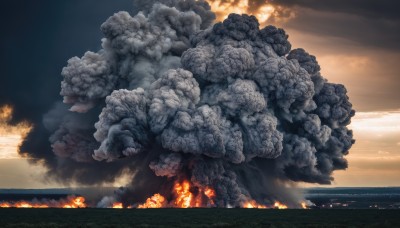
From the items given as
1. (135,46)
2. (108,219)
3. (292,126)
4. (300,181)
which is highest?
(135,46)

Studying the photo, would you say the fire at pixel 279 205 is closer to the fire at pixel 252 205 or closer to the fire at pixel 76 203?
the fire at pixel 252 205

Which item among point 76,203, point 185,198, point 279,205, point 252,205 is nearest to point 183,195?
point 185,198

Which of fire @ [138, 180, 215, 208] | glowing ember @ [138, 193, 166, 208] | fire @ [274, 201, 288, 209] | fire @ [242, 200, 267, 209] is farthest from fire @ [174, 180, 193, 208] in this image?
fire @ [274, 201, 288, 209]

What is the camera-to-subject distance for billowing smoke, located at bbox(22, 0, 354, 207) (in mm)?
93125

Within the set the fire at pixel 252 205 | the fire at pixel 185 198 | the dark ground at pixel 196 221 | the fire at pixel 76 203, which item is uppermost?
the fire at pixel 76 203

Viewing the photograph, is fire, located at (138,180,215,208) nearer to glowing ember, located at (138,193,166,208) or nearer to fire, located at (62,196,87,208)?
glowing ember, located at (138,193,166,208)

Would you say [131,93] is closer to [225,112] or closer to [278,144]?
[225,112]

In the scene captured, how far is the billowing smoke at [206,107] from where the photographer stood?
306 feet

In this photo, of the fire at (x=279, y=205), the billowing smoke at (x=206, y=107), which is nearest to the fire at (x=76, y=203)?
the billowing smoke at (x=206, y=107)

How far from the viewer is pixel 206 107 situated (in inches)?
3686

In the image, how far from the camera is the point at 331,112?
10612 centimetres

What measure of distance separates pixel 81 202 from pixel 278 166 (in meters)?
36.4

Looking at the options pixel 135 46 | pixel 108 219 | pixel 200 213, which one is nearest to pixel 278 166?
pixel 200 213

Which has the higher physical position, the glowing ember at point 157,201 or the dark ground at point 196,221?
the glowing ember at point 157,201
